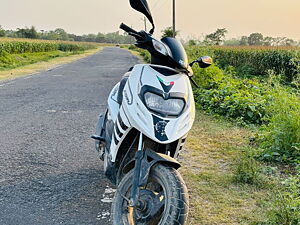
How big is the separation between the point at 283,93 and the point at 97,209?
2.71 metres

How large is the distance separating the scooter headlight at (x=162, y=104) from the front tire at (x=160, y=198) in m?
0.35

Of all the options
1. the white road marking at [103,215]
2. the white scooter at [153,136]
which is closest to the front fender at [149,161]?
the white scooter at [153,136]

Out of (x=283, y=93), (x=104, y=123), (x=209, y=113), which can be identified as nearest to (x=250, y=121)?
(x=209, y=113)

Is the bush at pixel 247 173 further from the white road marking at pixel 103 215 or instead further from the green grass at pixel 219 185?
the white road marking at pixel 103 215

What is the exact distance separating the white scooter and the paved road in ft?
1.86

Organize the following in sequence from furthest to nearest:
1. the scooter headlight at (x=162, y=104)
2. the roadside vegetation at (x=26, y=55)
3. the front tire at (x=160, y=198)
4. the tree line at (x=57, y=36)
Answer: the tree line at (x=57, y=36)
the roadside vegetation at (x=26, y=55)
the scooter headlight at (x=162, y=104)
the front tire at (x=160, y=198)

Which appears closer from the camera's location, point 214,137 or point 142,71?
point 142,71

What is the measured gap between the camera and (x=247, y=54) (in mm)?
19453

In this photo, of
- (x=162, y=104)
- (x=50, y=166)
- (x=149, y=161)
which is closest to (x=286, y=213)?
(x=149, y=161)

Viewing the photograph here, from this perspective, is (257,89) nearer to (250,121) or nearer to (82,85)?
(250,121)

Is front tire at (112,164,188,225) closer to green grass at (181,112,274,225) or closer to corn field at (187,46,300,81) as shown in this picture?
green grass at (181,112,274,225)

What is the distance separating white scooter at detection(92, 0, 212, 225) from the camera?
2107 mm

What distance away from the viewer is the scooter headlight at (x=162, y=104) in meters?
2.27

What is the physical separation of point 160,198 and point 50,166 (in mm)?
2032
